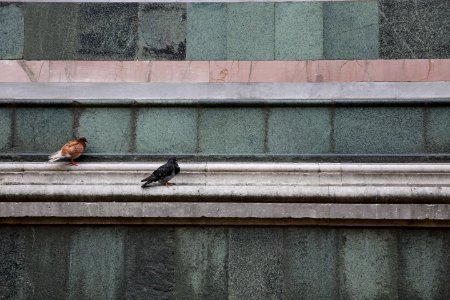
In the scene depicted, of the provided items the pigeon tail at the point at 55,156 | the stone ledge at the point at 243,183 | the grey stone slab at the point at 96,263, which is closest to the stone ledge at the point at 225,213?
the stone ledge at the point at 243,183

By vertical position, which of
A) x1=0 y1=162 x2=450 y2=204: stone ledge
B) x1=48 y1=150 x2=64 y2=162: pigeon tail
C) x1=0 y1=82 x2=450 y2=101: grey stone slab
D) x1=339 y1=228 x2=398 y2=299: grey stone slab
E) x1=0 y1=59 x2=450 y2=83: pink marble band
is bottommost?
x1=339 y1=228 x2=398 y2=299: grey stone slab

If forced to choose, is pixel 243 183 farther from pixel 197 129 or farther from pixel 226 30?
pixel 226 30

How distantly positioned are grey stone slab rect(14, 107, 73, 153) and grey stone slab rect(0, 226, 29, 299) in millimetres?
1182

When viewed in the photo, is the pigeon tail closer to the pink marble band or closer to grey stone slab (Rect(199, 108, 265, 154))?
the pink marble band

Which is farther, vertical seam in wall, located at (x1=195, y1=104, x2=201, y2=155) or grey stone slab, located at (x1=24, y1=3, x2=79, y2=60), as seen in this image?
grey stone slab, located at (x1=24, y1=3, x2=79, y2=60)

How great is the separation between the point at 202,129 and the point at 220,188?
3.43ft

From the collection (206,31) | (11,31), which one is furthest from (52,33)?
(206,31)

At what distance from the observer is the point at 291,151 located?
12531 mm

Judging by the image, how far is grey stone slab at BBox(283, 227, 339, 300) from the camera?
11766 millimetres

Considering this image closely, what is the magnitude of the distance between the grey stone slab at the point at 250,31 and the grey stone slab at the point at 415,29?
1.45 m

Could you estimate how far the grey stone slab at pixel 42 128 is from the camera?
12.8 metres

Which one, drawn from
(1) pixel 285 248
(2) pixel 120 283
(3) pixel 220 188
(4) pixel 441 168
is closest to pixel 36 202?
(2) pixel 120 283

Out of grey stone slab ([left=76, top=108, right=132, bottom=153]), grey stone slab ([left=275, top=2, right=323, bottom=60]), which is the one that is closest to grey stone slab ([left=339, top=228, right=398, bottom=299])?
grey stone slab ([left=275, top=2, right=323, bottom=60])

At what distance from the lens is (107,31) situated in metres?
13.0
